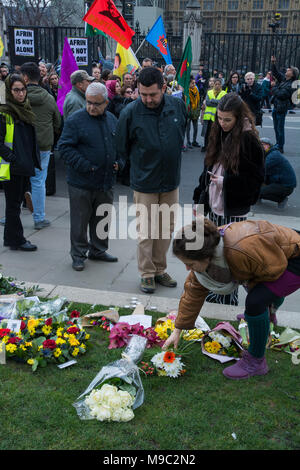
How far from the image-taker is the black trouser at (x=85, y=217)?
5.24m

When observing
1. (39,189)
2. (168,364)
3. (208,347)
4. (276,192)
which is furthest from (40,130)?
(168,364)

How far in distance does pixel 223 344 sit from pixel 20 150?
10.9 feet

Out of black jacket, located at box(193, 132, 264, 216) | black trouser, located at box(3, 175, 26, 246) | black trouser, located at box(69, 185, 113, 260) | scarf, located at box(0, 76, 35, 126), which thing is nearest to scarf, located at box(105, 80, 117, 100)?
scarf, located at box(0, 76, 35, 126)

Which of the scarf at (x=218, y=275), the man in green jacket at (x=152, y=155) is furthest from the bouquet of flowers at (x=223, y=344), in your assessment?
the man in green jacket at (x=152, y=155)

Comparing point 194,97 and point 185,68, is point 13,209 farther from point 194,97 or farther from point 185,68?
point 194,97

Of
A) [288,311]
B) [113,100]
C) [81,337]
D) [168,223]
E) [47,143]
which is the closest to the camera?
[81,337]

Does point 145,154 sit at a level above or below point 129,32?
below

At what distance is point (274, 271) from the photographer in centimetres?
299

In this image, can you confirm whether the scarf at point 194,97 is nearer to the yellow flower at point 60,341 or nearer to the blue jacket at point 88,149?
the blue jacket at point 88,149

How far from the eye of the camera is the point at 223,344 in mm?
3744

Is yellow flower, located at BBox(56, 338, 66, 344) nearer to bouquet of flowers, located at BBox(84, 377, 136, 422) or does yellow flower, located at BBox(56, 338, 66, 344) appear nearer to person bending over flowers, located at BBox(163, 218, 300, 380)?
bouquet of flowers, located at BBox(84, 377, 136, 422)

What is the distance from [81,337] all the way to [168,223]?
1.54 metres
